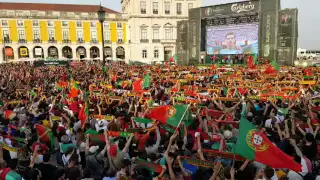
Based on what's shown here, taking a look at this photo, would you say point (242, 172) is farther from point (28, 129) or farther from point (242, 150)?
point (28, 129)

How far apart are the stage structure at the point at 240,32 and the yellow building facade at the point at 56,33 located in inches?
800

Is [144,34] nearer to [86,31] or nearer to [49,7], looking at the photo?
[86,31]

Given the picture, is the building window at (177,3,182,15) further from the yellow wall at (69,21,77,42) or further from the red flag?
the red flag

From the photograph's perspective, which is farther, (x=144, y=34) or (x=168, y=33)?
(x=168, y=33)

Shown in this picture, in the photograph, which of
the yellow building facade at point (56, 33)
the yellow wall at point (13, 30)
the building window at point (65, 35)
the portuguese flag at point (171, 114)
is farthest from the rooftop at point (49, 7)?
the portuguese flag at point (171, 114)

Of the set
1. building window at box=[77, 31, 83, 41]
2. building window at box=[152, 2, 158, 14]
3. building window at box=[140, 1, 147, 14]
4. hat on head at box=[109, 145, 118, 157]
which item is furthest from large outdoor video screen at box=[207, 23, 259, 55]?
hat on head at box=[109, 145, 118, 157]

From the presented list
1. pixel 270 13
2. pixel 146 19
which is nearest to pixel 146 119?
pixel 270 13

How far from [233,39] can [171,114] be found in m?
32.2

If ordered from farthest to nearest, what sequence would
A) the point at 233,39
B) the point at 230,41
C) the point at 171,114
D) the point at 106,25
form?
1. the point at 106,25
2. the point at 230,41
3. the point at 233,39
4. the point at 171,114

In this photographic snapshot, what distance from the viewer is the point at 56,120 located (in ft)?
26.7

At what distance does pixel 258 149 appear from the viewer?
167 inches

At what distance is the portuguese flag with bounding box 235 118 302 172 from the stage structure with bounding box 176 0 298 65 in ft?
101

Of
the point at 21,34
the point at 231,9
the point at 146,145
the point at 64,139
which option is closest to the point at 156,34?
the point at 231,9

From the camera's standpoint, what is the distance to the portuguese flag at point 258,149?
13.4 ft
